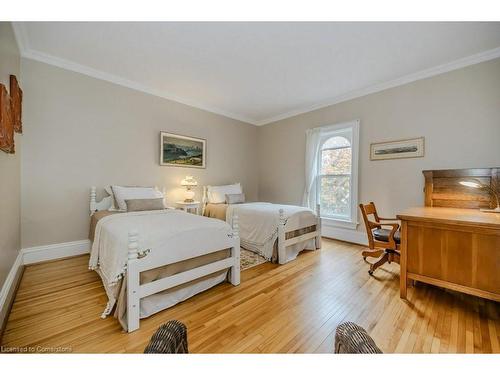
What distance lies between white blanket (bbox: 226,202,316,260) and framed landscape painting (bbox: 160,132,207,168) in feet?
4.92

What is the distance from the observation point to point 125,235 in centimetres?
177

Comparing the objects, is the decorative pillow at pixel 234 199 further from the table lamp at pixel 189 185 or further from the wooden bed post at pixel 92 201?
the wooden bed post at pixel 92 201

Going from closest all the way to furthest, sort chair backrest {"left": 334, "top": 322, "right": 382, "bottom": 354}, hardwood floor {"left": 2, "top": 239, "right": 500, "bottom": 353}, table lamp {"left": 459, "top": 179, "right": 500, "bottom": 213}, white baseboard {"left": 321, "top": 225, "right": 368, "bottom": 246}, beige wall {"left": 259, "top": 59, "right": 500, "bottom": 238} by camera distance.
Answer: chair backrest {"left": 334, "top": 322, "right": 382, "bottom": 354}
hardwood floor {"left": 2, "top": 239, "right": 500, "bottom": 353}
table lamp {"left": 459, "top": 179, "right": 500, "bottom": 213}
beige wall {"left": 259, "top": 59, "right": 500, "bottom": 238}
white baseboard {"left": 321, "top": 225, "right": 368, "bottom": 246}

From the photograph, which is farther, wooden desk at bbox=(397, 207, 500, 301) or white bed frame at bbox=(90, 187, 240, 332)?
wooden desk at bbox=(397, 207, 500, 301)

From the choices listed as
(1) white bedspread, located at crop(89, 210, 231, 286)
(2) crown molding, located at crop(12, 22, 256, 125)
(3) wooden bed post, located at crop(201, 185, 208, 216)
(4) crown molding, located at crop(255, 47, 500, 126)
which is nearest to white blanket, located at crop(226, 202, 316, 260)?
(1) white bedspread, located at crop(89, 210, 231, 286)

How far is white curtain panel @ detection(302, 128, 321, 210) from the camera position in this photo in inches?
166

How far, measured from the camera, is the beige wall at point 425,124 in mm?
2557

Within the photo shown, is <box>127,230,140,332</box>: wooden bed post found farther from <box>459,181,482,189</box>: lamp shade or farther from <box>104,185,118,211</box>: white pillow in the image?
<box>459,181,482,189</box>: lamp shade

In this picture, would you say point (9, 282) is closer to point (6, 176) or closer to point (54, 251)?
point (6, 176)

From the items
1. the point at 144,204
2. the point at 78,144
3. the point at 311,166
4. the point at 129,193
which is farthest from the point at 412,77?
the point at 78,144

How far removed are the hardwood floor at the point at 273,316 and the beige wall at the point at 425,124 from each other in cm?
154

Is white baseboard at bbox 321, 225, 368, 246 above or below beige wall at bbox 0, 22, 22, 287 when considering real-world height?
below

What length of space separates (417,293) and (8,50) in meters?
4.54
